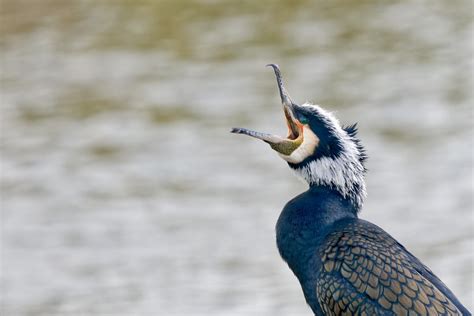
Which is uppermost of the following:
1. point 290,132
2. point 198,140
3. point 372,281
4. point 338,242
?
point 198,140

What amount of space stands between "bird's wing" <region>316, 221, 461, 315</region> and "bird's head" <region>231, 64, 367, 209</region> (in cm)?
37

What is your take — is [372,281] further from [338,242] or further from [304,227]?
[304,227]

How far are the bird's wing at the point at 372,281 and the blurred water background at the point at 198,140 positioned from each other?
3404 millimetres

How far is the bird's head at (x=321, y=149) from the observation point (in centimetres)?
742

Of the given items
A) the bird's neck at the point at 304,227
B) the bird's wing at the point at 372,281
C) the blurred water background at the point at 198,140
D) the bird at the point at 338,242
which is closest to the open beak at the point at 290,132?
the bird at the point at 338,242

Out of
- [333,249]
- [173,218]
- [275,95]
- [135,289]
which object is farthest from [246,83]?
[333,249]

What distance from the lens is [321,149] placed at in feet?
24.5

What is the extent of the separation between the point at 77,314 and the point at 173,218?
1905 millimetres

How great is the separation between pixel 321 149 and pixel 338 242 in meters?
0.59

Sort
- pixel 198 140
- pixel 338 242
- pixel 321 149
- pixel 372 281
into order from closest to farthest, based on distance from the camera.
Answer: pixel 372 281
pixel 338 242
pixel 321 149
pixel 198 140

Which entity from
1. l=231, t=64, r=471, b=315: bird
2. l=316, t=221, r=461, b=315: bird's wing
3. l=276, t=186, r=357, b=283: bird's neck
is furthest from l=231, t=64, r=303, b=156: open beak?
l=316, t=221, r=461, b=315: bird's wing

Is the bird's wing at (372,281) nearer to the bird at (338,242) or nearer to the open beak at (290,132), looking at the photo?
the bird at (338,242)

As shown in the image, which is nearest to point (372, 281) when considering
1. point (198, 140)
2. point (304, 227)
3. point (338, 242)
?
point (338, 242)

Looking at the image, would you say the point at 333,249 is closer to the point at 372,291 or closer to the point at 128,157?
the point at 372,291
